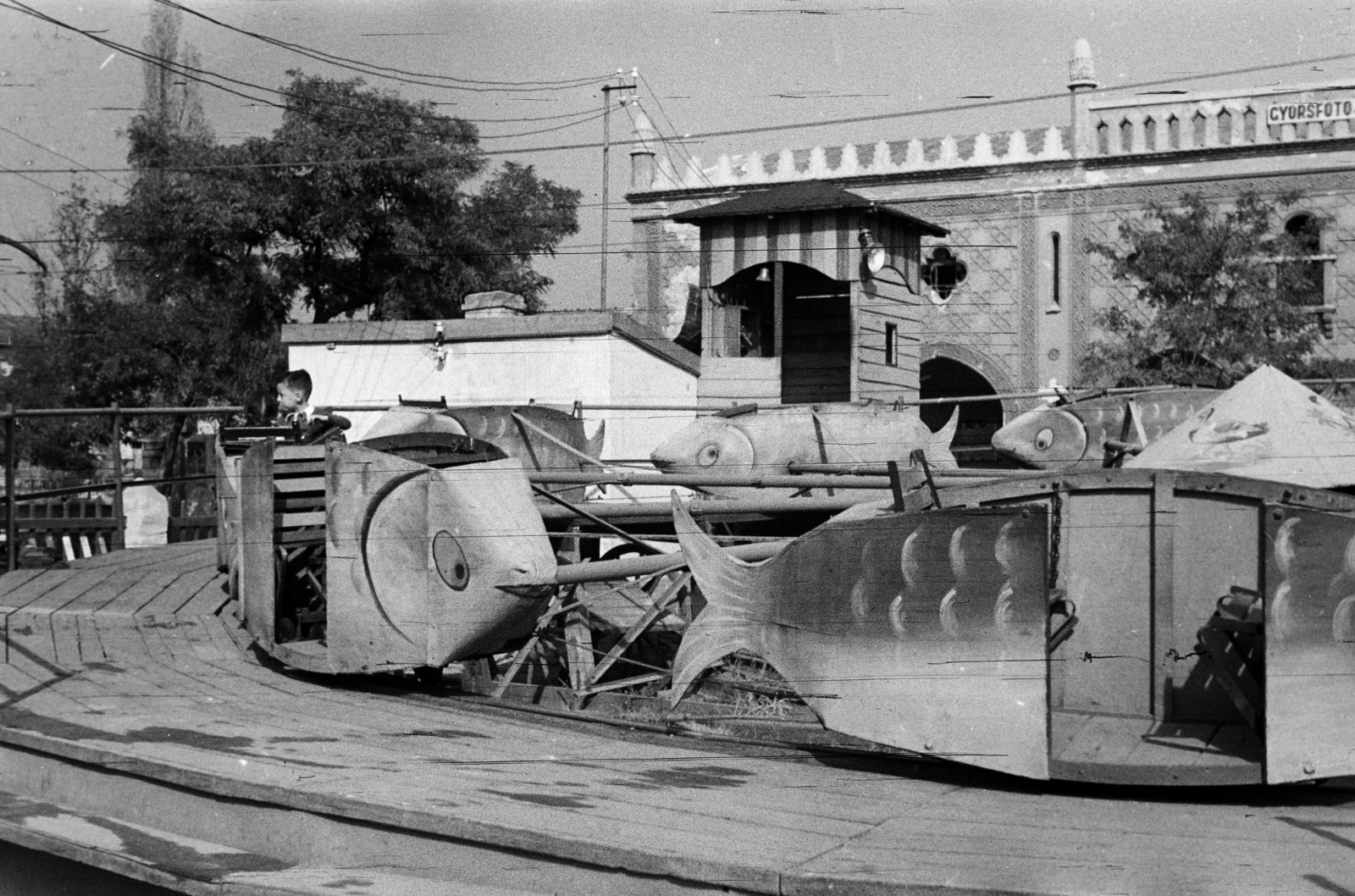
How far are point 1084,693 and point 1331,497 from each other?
60.8 inches

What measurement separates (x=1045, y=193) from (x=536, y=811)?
2509 cm

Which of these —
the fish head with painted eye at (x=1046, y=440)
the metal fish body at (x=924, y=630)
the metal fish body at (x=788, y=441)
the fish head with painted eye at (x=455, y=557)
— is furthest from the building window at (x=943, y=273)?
the metal fish body at (x=924, y=630)

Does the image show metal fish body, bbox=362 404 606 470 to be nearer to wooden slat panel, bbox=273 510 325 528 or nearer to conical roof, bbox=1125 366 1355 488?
wooden slat panel, bbox=273 510 325 528

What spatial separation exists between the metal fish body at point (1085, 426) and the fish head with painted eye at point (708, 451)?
2.75 m

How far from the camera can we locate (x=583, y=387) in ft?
70.1

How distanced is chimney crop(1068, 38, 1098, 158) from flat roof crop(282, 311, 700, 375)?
1032 cm

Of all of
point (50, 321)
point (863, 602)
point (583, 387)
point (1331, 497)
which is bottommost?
point (863, 602)

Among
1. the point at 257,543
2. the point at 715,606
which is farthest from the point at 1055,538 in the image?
the point at 257,543

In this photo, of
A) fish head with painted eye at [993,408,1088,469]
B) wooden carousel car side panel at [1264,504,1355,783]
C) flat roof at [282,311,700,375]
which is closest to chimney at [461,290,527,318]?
flat roof at [282,311,700,375]

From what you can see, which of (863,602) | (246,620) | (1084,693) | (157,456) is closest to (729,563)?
(863,602)

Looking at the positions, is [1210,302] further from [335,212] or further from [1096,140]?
[335,212]

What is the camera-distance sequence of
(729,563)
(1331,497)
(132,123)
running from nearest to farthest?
(1331,497) → (729,563) → (132,123)

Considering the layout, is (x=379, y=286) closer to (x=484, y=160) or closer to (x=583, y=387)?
(x=484, y=160)

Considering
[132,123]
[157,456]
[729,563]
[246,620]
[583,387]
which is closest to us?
[729,563]
